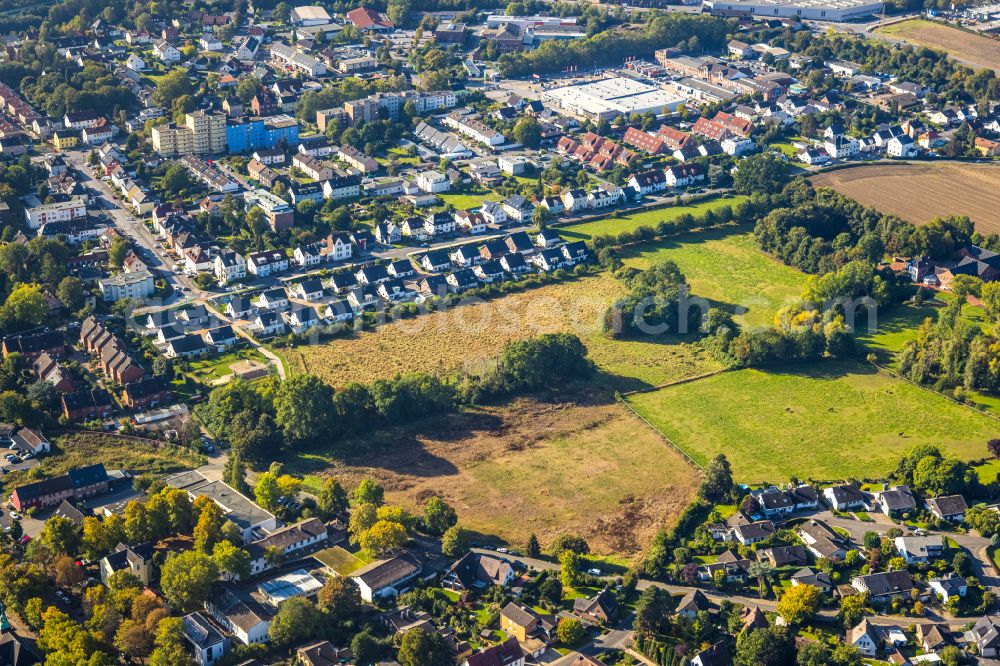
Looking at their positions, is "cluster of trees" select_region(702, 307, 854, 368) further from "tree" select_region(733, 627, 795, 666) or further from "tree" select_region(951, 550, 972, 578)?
"tree" select_region(733, 627, 795, 666)

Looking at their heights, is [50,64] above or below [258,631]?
above

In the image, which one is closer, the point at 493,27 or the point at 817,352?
the point at 817,352

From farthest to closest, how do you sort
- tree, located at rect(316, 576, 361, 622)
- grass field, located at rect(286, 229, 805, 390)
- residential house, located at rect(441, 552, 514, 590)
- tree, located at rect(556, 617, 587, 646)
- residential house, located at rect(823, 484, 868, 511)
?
1. grass field, located at rect(286, 229, 805, 390)
2. residential house, located at rect(823, 484, 868, 511)
3. residential house, located at rect(441, 552, 514, 590)
4. tree, located at rect(316, 576, 361, 622)
5. tree, located at rect(556, 617, 587, 646)

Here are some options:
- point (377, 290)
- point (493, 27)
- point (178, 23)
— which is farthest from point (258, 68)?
point (377, 290)

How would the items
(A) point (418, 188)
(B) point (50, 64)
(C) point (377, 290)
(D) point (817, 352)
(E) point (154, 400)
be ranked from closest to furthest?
(E) point (154, 400) < (D) point (817, 352) < (C) point (377, 290) < (A) point (418, 188) < (B) point (50, 64)

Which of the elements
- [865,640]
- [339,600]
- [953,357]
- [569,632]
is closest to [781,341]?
[953,357]

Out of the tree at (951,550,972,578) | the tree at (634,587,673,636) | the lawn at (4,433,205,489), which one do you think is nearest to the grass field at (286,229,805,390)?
the lawn at (4,433,205,489)

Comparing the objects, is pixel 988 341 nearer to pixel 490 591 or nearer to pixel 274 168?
pixel 490 591

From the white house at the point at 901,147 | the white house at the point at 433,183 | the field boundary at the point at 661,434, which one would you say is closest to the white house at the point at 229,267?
the white house at the point at 433,183
